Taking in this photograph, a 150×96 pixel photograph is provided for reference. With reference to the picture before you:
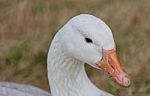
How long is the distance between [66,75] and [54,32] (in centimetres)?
188

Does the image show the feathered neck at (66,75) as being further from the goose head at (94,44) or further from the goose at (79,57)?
the goose head at (94,44)

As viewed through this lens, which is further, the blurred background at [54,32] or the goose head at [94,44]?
the blurred background at [54,32]

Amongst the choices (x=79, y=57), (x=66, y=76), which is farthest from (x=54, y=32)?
(x=79, y=57)

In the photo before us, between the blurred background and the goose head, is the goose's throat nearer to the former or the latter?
the goose head

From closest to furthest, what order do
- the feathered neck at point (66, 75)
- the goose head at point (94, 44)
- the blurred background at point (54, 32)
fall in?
the goose head at point (94, 44) → the feathered neck at point (66, 75) → the blurred background at point (54, 32)

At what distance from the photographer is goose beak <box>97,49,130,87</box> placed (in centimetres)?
318

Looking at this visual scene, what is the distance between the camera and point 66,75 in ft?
11.8

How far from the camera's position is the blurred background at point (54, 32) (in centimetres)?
488

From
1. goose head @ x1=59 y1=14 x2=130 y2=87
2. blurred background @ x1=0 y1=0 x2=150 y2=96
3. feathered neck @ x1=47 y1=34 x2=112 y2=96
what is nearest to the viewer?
goose head @ x1=59 y1=14 x2=130 y2=87

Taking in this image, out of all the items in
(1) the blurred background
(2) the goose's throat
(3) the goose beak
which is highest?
(3) the goose beak

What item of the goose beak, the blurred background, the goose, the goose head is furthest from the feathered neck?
the blurred background

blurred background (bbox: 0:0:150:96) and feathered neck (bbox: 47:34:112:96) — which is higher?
feathered neck (bbox: 47:34:112:96)

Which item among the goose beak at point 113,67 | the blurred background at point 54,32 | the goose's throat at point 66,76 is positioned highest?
the goose beak at point 113,67

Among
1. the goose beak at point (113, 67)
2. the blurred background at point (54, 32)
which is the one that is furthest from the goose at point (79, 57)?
the blurred background at point (54, 32)
